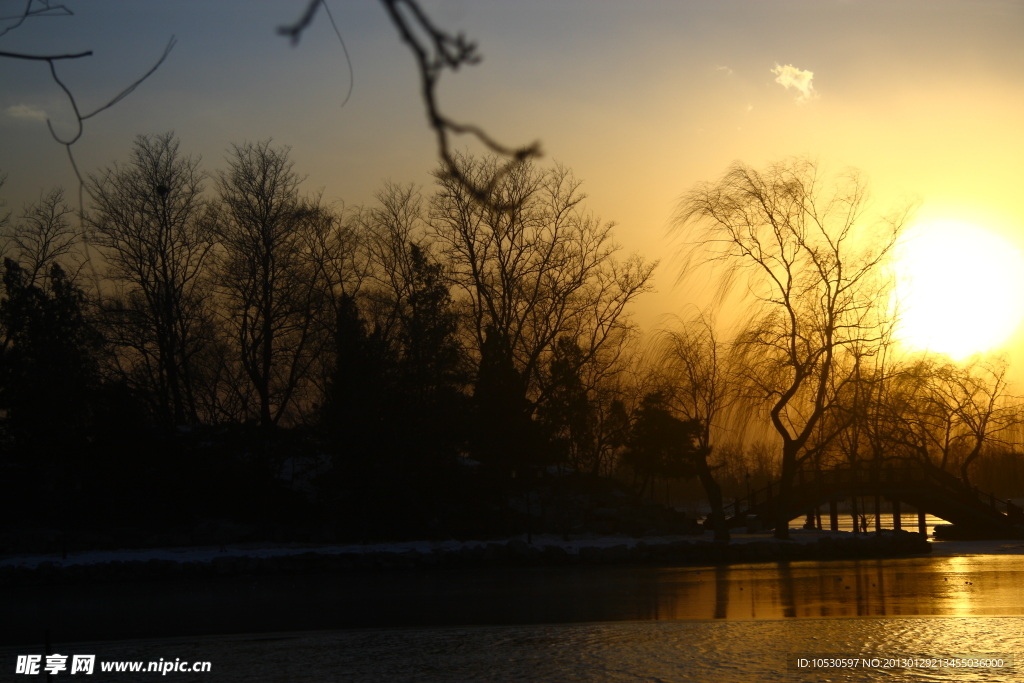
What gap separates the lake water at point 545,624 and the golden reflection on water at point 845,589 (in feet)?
0.23

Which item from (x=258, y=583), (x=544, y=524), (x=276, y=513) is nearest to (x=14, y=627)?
(x=258, y=583)

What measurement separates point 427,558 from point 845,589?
38.5ft

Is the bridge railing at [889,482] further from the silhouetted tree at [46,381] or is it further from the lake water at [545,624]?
the silhouetted tree at [46,381]

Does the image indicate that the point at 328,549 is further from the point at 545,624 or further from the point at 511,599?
the point at 545,624

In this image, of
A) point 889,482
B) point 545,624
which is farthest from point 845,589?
point 889,482

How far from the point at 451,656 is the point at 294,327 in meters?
25.2

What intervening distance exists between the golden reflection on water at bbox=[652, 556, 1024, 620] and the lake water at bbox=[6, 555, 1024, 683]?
0.23 ft

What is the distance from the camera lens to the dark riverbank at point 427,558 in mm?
22656

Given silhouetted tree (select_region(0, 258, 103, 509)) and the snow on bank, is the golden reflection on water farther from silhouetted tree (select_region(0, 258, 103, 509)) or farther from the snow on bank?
silhouetted tree (select_region(0, 258, 103, 509))

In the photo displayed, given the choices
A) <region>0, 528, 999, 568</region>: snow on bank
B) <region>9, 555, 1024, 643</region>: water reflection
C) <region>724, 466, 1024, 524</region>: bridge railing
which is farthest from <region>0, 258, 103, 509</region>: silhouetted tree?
<region>724, 466, 1024, 524</region>: bridge railing

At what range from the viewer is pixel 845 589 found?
18.4m

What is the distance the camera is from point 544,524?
30484mm

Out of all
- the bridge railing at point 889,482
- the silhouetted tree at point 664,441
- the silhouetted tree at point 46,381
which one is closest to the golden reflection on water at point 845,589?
the silhouetted tree at point 664,441

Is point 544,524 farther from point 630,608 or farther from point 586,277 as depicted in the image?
point 630,608
